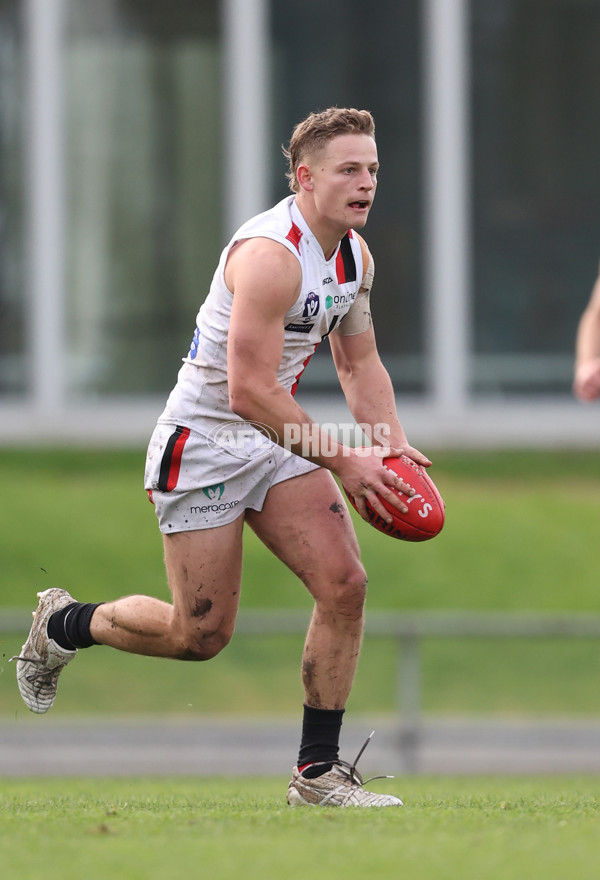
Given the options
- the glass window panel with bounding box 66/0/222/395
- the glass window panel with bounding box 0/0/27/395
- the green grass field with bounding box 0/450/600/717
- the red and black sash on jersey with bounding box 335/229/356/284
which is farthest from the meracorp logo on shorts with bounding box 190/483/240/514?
the glass window panel with bounding box 0/0/27/395

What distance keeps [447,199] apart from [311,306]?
11.7 metres

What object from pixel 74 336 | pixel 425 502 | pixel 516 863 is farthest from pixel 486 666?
pixel 74 336

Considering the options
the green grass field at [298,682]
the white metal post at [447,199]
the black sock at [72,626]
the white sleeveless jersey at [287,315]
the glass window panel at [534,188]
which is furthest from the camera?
the glass window panel at [534,188]

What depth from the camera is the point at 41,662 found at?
20.2 ft

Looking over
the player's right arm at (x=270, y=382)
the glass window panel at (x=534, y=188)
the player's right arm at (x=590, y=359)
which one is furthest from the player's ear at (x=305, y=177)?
the glass window panel at (x=534, y=188)

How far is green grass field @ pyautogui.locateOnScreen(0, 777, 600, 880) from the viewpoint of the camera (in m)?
4.03

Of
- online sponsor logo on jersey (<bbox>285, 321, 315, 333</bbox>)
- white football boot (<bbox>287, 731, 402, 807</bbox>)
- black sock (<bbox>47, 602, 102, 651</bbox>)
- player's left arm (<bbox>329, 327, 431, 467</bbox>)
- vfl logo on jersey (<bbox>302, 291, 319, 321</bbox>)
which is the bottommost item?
white football boot (<bbox>287, 731, 402, 807</bbox>)

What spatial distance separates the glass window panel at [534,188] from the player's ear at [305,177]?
11750mm

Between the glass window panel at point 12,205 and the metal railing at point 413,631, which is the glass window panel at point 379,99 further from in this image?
the metal railing at point 413,631

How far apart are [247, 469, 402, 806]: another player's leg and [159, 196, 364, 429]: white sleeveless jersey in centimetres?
41

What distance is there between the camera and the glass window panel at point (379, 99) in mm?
16688

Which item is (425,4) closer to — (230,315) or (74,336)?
(74,336)

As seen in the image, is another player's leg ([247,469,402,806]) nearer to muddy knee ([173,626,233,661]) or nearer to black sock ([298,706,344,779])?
black sock ([298,706,344,779])

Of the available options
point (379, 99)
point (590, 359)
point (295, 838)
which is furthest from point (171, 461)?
point (379, 99)
